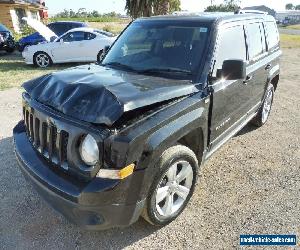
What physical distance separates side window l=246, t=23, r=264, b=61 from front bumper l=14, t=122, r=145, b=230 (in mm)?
2784

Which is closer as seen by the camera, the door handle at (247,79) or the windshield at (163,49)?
the windshield at (163,49)

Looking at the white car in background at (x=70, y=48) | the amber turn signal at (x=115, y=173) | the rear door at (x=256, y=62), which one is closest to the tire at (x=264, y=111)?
the rear door at (x=256, y=62)

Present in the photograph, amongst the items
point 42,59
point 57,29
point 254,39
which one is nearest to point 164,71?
point 254,39

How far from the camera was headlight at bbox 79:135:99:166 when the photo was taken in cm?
251

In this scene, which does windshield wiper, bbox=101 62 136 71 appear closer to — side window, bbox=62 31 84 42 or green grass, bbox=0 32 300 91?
green grass, bbox=0 32 300 91

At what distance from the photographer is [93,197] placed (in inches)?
95.3

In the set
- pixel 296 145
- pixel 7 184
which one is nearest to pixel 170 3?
pixel 296 145

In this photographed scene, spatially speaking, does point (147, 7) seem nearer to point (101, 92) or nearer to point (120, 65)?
point (120, 65)

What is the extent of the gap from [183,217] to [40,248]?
1446 millimetres

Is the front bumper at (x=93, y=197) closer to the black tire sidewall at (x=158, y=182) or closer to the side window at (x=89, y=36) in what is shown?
the black tire sidewall at (x=158, y=182)

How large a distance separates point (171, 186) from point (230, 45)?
190 cm

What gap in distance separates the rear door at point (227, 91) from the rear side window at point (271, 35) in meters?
1.31

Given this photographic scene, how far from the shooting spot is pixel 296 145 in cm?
514

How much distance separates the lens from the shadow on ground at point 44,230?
9.82 ft
